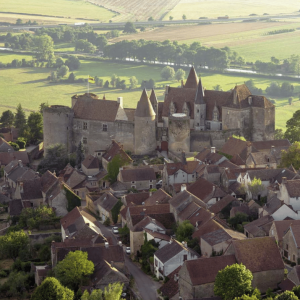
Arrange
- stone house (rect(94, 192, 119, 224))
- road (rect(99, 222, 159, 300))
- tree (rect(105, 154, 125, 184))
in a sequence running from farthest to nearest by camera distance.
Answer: tree (rect(105, 154, 125, 184)) → stone house (rect(94, 192, 119, 224)) → road (rect(99, 222, 159, 300))

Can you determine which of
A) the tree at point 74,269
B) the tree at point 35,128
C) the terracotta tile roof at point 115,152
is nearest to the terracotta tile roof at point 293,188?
the tree at point 74,269

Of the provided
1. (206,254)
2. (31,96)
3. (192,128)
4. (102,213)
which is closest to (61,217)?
(102,213)

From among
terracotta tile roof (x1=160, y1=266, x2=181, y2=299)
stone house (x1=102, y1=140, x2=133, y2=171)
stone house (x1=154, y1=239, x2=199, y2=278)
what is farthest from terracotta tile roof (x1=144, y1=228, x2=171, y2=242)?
stone house (x1=102, y1=140, x2=133, y2=171)

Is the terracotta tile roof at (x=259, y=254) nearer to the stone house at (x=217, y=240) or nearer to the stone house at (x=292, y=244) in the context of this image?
the stone house at (x=217, y=240)

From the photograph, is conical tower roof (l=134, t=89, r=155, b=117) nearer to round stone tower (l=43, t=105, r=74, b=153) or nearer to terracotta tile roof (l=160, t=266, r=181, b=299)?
round stone tower (l=43, t=105, r=74, b=153)

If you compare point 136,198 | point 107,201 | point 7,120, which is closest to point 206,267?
point 136,198

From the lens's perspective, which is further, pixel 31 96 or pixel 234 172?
pixel 31 96

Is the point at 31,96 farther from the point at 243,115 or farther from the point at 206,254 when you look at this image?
the point at 206,254
